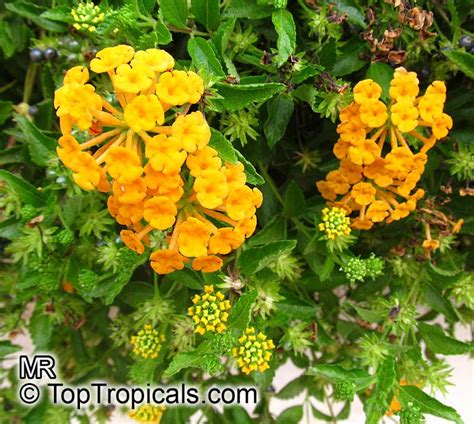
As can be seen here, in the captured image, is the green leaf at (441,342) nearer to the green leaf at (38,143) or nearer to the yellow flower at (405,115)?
the yellow flower at (405,115)

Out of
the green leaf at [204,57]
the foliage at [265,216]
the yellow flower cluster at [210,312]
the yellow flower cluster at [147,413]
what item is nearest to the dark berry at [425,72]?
the foliage at [265,216]

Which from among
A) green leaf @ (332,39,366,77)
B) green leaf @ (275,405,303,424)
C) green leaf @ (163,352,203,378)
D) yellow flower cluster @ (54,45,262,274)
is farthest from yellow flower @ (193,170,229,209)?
green leaf @ (275,405,303,424)

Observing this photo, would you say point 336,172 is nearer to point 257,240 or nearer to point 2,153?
point 257,240

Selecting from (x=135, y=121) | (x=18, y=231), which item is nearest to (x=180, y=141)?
(x=135, y=121)

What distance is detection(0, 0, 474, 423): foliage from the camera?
73cm

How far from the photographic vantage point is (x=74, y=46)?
81cm

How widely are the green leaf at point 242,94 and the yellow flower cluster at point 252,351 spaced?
0.29 metres

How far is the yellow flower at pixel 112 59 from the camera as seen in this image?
1.94 feet

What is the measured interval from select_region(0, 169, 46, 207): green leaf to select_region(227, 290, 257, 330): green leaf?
13.3 inches

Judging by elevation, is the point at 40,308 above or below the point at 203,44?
below

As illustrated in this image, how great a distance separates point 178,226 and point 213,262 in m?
0.06

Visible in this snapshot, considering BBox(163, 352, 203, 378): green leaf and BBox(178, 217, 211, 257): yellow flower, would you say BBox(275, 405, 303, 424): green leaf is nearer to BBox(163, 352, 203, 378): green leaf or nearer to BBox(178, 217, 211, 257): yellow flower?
BBox(163, 352, 203, 378): green leaf

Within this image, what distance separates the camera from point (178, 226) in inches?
24.4

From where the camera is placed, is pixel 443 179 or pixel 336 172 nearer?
pixel 336 172
